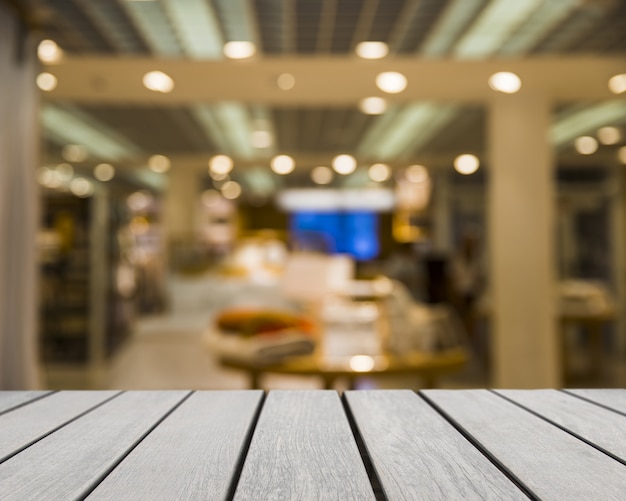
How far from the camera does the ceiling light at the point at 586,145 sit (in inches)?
357

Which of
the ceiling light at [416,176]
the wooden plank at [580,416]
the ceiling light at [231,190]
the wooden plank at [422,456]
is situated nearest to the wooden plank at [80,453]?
the wooden plank at [422,456]

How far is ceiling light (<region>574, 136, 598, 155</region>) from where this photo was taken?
29.7ft

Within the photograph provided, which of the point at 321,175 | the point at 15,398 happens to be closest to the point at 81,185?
the point at 321,175

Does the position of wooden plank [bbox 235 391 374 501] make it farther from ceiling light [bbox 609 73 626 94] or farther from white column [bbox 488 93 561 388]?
ceiling light [bbox 609 73 626 94]

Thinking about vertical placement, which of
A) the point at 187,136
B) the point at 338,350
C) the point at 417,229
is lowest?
the point at 338,350

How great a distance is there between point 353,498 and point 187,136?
9.10m

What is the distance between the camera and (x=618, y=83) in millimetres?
4926

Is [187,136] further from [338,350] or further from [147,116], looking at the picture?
[338,350]

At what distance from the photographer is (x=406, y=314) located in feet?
9.45

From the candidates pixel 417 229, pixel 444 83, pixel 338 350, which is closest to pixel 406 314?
pixel 338 350

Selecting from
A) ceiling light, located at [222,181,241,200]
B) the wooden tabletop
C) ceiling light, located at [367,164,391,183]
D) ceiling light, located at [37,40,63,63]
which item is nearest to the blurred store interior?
ceiling light, located at [37,40,63,63]

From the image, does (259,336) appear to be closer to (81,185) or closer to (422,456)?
(422,456)

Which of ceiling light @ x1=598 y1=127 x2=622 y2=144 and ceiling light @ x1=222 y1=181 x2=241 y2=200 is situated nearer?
ceiling light @ x1=598 y1=127 x2=622 y2=144

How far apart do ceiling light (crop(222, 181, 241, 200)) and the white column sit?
1001cm
